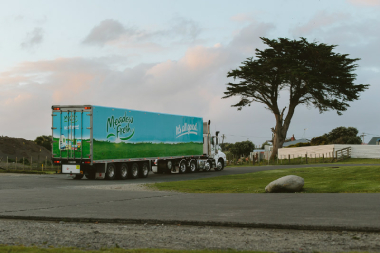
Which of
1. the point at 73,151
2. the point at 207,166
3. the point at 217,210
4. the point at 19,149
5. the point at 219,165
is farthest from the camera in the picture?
the point at 19,149

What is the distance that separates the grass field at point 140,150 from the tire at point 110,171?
2.02 feet

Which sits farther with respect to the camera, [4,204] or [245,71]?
[245,71]

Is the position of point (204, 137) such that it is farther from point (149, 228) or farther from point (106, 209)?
point (149, 228)

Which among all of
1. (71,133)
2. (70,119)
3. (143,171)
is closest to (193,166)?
(143,171)

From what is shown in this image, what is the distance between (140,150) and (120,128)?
2620mm

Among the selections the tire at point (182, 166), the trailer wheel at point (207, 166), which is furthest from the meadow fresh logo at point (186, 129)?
the trailer wheel at point (207, 166)

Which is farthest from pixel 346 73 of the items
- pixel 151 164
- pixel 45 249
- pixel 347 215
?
Result: pixel 45 249

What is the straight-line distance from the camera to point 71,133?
87.3 ft

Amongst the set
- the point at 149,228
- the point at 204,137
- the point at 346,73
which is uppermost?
the point at 346,73

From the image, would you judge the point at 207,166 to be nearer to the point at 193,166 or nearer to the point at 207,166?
the point at 207,166

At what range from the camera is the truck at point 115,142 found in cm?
2637

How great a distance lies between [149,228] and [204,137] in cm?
3053

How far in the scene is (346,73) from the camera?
53156 millimetres

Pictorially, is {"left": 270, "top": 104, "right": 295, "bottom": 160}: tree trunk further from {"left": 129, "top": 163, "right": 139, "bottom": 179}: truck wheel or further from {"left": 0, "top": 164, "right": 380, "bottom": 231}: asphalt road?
{"left": 0, "top": 164, "right": 380, "bottom": 231}: asphalt road
